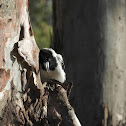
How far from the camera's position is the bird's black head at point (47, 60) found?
2.31m

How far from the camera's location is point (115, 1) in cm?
321

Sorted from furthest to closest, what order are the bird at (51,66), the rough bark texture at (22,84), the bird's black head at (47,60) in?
the bird at (51,66)
the bird's black head at (47,60)
the rough bark texture at (22,84)

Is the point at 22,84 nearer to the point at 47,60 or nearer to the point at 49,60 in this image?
the point at 47,60

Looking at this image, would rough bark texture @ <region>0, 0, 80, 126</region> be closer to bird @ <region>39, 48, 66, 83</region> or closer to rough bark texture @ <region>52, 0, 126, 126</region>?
bird @ <region>39, 48, 66, 83</region>

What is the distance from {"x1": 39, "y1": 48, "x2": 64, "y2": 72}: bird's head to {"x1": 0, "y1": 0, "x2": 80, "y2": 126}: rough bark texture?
0.39 meters

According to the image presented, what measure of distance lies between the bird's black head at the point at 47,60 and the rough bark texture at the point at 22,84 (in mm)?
363

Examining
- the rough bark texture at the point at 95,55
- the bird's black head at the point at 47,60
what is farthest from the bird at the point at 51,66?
the rough bark texture at the point at 95,55

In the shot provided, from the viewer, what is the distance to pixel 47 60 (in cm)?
250

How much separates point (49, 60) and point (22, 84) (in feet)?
2.85

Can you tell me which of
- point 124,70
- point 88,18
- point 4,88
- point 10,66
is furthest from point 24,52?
point 124,70

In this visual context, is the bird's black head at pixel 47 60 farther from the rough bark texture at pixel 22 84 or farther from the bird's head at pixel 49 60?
the rough bark texture at pixel 22 84

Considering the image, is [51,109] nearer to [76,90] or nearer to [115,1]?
[76,90]

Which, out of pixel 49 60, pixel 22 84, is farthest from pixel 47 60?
pixel 22 84

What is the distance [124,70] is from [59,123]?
1.69 meters
